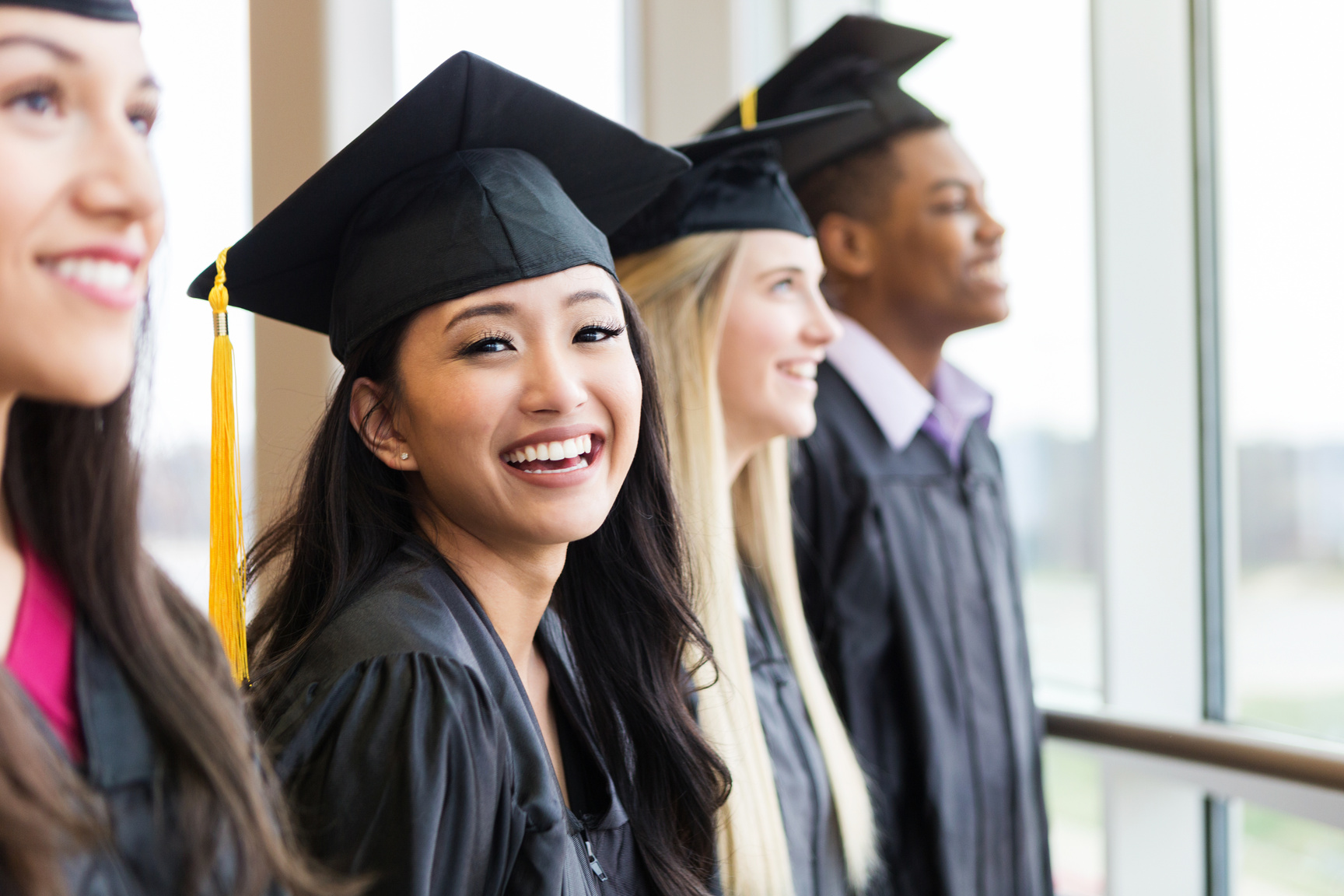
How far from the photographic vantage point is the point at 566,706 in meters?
1.30

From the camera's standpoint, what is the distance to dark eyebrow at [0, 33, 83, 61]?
687mm

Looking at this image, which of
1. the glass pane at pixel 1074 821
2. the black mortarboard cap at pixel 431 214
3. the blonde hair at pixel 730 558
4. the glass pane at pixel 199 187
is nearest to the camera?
the black mortarboard cap at pixel 431 214

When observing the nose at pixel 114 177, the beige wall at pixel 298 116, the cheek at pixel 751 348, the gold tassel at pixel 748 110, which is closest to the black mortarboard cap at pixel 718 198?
the cheek at pixel 751 348

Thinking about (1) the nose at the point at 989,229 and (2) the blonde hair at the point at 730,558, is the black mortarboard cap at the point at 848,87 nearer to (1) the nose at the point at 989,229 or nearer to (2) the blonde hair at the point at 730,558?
(1) the nose at the point at 989,229

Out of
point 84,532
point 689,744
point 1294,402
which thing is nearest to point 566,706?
point 689,744

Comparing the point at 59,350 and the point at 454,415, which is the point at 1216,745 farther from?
the point at 59,350

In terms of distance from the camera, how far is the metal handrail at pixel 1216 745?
182cm

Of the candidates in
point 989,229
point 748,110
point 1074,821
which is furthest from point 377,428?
point 1074,821

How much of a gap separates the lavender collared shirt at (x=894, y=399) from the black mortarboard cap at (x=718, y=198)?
1.15ft

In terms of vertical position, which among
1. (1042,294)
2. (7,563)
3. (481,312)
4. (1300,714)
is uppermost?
(1042,294)

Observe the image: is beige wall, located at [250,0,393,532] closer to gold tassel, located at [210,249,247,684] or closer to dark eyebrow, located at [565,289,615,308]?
gold tassel, located at [210,249,247,684]

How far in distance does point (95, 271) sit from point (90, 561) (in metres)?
0.21

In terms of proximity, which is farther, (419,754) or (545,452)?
(545,452)

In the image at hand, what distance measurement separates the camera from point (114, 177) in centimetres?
73
